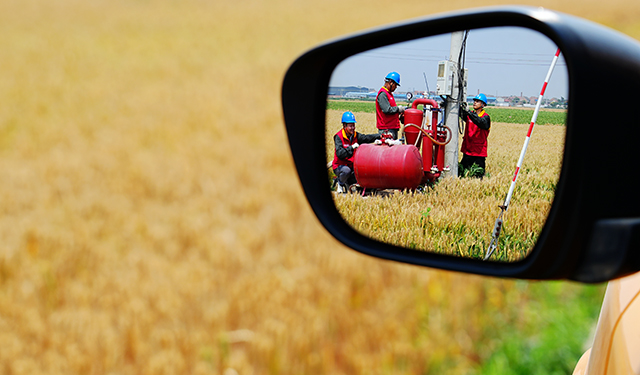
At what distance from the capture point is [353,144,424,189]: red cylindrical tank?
1033mm

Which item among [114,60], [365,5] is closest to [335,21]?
[365,5]

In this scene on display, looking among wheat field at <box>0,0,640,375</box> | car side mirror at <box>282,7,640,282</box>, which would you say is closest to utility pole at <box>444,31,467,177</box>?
car side mirror at <box>282,7,640,282</box>

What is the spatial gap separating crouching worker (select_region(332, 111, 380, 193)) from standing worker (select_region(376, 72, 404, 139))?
3 cm

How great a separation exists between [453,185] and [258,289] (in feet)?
13.9

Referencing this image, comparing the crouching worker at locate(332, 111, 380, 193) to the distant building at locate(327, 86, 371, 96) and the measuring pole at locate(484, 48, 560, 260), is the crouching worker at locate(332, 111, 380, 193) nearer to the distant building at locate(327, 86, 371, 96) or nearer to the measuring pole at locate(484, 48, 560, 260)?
the distant building at locate(327, 86, 371, 96)

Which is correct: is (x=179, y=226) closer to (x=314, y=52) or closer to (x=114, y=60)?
(x=314, y=52)

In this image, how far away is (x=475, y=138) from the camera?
0.94m

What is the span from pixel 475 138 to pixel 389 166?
18cm

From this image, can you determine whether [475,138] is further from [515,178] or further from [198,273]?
[198,273]

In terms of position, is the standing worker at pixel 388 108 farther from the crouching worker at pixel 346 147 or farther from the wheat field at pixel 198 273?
the wheat field at pixel 198 273

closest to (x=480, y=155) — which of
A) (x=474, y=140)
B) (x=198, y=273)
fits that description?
(x=474, y=140)

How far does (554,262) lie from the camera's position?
757 millimetres

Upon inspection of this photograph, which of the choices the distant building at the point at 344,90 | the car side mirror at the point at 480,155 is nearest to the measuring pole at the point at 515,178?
the car side mirror at the point at 480,155

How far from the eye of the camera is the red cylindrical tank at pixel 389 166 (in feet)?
3.39
